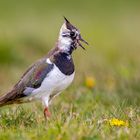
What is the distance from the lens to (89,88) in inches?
386

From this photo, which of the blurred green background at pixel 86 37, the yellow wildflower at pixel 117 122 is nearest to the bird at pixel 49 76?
the yellow wildflower at pixel 117 122

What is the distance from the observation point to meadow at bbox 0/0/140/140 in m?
6.37

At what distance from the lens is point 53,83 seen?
7.04m

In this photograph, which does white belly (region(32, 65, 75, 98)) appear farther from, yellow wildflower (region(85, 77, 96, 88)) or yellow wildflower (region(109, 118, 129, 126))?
yellow wildflower (region(85, 77, 96, 88))

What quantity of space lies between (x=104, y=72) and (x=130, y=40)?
4.61m

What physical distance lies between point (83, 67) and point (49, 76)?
15.2 ft

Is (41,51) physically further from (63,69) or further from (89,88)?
(63,69)

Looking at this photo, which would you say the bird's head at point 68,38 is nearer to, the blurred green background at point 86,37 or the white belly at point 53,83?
the white belly at point 53,83

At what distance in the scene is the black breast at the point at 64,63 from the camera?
712 cm

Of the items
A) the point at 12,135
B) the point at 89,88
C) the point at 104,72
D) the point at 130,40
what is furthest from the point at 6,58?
the point at 12,135

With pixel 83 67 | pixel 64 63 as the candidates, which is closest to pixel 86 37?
pixel 83 67

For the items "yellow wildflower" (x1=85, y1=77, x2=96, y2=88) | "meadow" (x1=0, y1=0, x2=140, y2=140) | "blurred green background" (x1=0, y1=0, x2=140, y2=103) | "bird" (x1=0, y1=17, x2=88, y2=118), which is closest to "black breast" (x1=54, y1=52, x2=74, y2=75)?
"bird" (x1=0, y1=17, x2=88, y2=118)

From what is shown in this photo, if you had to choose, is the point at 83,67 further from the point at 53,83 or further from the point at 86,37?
the point at 86,37

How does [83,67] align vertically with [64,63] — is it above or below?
below
